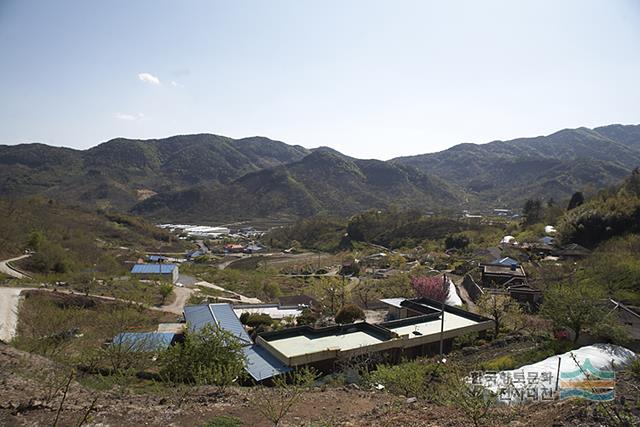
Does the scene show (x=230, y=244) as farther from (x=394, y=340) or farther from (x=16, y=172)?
(x=16, y=172)

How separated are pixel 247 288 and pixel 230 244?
4532 centimetres

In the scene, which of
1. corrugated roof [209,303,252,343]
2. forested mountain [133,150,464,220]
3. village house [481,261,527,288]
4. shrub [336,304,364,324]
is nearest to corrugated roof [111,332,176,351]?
corrugated roof [209,303,252,343]

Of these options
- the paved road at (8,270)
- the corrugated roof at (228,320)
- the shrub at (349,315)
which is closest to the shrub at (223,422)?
the corrugated roof at (228,320)

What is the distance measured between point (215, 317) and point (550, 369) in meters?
15.8

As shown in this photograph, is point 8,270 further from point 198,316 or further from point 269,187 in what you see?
point 269,187

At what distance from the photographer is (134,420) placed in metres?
8.16

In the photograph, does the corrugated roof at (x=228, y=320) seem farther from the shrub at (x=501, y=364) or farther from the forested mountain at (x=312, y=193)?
the forested mountain at (x=312, y=193)

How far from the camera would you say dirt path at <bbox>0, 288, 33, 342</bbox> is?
60.8ft

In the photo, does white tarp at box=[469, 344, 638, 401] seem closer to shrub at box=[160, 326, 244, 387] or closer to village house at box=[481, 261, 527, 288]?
shrub at box=[160, 326, 244, 387]

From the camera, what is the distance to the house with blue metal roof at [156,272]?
41250mm

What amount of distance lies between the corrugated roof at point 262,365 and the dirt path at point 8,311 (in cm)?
1111

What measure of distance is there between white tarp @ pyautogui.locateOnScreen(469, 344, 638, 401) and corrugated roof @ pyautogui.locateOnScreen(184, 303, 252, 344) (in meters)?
11.3

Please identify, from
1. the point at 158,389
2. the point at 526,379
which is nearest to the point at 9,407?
the point at 158,389

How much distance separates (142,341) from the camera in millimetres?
13883
